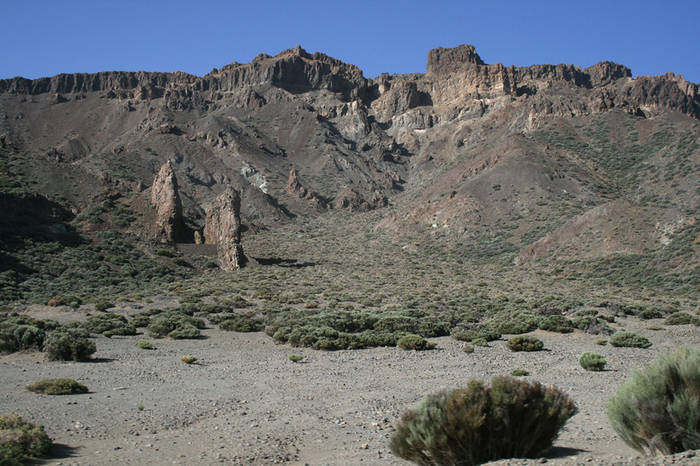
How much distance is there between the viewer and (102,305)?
91.6 ft

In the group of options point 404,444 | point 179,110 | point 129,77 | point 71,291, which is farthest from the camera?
point 129,77

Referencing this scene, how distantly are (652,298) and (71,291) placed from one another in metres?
35.5

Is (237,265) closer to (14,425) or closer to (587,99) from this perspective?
(14,425)

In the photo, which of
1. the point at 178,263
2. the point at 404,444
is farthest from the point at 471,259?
the point at 404,444

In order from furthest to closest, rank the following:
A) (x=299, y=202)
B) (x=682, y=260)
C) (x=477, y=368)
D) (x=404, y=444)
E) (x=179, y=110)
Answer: (x=179, y=110) < (x=299, y=202) < (x=682, y=260) < (x=477, y=368) < (x=404, y=444)

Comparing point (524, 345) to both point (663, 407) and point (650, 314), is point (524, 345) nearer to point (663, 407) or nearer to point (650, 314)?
point (650, 314)

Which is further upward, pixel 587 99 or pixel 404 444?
pixel 587 99

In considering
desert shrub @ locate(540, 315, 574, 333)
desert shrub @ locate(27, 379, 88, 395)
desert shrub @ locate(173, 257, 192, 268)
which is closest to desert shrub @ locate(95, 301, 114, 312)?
desert shrub @ locate(173, 257, 192, 268)

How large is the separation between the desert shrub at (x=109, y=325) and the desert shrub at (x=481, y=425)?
1731 cm

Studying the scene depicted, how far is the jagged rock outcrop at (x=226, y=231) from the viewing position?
147 ft

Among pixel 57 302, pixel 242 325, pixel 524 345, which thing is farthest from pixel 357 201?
pixel 524 345

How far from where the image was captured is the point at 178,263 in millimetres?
43125

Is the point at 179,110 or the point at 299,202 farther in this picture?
the point at 179,110

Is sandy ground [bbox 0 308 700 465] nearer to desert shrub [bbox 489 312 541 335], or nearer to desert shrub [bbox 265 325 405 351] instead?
desert shrub [bbox 265 325 405 351]
